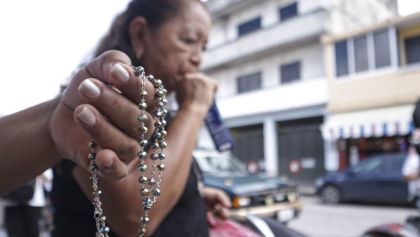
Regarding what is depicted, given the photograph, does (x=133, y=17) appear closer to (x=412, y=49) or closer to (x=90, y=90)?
(x=90, y=90)

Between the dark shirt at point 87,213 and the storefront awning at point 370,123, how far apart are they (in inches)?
476

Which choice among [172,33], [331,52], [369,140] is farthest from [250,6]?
[172,33]

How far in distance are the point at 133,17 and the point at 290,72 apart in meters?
15.2

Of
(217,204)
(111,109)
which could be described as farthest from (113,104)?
(217,204)

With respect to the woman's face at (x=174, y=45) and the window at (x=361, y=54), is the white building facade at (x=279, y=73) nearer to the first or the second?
the window at (x=361, y=54)

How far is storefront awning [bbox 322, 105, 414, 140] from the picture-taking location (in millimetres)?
12398

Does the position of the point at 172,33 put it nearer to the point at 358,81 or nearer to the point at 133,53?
the point at 133,53

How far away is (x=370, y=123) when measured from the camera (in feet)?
43.4

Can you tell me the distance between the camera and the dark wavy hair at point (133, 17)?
3.55ft

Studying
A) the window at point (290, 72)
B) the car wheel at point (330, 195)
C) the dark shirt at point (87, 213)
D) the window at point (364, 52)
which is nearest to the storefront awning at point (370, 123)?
the window at point (364, 52)

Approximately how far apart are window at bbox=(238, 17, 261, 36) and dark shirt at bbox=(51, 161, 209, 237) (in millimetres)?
16835

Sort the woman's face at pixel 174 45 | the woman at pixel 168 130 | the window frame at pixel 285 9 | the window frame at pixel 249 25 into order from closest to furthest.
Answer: the woman at pixel 168 130 < the woman's face at pixel 174 45 < the window frame at pixel 285 9 < the window frame at pixel 249 25

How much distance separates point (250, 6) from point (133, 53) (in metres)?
17.3

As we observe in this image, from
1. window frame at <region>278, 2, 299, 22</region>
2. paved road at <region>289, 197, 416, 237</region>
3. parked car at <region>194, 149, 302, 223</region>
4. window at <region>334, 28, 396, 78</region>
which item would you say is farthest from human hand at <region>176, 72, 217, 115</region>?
window frame at <region>278, 2, 299, 22</region>
